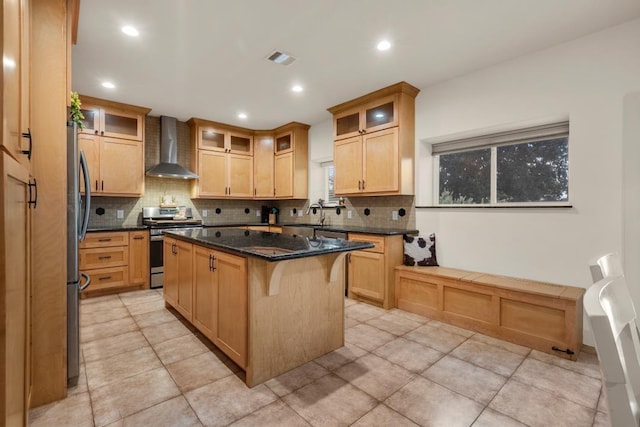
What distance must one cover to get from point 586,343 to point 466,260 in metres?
1.16

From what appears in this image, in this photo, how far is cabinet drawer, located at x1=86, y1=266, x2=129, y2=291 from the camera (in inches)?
156

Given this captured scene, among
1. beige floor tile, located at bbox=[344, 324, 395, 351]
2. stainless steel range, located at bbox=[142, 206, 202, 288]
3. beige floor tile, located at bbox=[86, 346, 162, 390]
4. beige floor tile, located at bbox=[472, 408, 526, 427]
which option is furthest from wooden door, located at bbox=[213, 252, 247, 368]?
stainless steel range, located at bbox=[142, 206, 202, 288]

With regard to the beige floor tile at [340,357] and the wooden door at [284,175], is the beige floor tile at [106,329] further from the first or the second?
the wooden door at [284,175]

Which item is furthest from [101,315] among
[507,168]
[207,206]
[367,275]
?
[507,168]

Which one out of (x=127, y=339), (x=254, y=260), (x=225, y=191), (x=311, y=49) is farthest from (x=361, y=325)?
(x=225, y=191)

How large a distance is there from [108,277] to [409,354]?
3.81 m

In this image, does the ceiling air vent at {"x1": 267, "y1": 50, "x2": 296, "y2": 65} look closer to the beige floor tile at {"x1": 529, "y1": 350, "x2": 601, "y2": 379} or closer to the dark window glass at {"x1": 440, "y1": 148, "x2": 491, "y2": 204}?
the dark window glass at {"x1": 440, "y1": 148, "x2": 491, "y2": 204}

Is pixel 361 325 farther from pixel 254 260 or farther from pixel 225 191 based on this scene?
pixel 225 191

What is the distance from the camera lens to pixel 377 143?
3926 millimetres

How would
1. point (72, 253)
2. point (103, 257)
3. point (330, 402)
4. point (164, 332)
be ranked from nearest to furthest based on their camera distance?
point (330, 402)
point (72, 253)
point (164, 332)
point (103, 257)

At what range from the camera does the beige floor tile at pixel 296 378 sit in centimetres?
200

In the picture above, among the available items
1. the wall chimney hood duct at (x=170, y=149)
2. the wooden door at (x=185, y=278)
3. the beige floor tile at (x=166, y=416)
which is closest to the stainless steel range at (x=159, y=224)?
the wall chimney hood duct at (x=170, y=149)

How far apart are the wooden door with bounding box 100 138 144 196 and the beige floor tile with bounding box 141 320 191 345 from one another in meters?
2.26

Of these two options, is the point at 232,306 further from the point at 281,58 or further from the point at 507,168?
the point at 507,168
